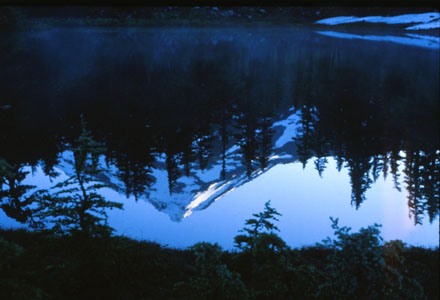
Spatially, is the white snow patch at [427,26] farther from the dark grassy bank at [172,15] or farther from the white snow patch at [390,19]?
the dark grassy bank at [172,15]

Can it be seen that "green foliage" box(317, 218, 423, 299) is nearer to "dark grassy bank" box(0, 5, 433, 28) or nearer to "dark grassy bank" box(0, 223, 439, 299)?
"dark grassy bank" box(0, 223, 439, 299)

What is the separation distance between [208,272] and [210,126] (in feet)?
75.9

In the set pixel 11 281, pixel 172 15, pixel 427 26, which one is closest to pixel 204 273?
pixel 11 281

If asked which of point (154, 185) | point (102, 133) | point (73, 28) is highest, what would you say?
point (73, 28)

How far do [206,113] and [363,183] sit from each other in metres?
17.4

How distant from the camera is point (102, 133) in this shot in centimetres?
2441

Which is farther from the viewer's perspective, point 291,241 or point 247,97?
point 247,97

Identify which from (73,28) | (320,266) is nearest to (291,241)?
(320,266)

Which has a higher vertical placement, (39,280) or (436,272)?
(39,280)

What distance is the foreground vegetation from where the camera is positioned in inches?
188

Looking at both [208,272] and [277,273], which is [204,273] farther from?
[277,273]

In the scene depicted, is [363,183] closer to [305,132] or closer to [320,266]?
[320,266]

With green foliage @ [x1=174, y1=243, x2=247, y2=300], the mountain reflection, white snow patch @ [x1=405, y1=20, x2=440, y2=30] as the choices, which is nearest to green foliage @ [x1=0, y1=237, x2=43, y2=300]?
the mountain reflection

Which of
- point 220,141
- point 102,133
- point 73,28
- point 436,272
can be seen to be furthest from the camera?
point 73,28
